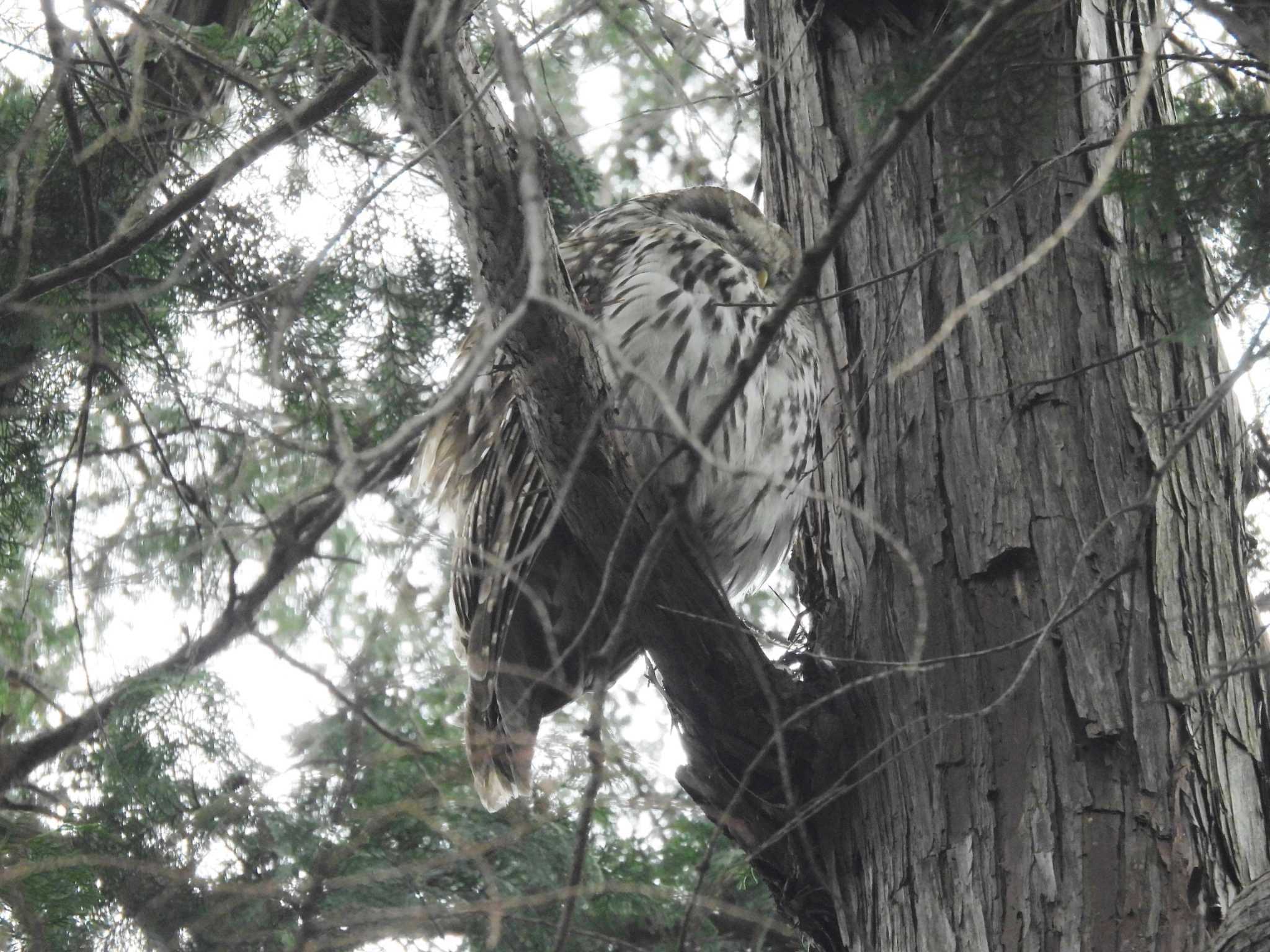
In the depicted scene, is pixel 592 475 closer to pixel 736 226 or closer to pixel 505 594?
pixel 505 594

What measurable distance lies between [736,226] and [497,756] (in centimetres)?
153

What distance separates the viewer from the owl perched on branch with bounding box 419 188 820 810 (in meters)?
A: 2.85

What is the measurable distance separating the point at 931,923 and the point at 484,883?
1.33 m

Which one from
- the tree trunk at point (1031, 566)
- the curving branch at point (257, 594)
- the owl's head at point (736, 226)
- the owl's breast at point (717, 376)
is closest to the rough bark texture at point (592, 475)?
the tree trunk at point (1031, 566)

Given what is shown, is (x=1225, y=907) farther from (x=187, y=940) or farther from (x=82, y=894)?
(x=82, y=894)

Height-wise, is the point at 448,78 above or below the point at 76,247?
below

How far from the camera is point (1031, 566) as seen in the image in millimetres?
2178

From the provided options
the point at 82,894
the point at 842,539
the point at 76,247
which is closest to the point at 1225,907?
the point at 842,539

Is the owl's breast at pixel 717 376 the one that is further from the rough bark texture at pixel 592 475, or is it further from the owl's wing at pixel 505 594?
the rough bark texture at pixel 592 475

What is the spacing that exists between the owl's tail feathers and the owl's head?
1261 mm

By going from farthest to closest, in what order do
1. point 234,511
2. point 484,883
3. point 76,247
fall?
point 76,247 → point 484,883 → point 234,511

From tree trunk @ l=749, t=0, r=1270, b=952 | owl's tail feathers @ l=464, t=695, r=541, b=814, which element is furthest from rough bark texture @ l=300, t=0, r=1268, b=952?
owl's tail feathers @ l=464, t=695, r=541, b=814

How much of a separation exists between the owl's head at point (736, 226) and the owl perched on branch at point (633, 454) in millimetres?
17

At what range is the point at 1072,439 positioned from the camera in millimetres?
2230
